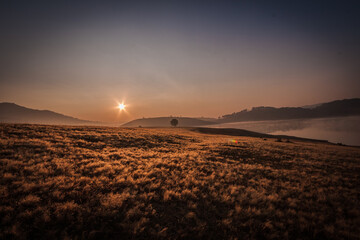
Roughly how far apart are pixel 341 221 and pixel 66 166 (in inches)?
532

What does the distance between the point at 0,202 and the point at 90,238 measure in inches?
145

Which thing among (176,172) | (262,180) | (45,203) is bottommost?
(262,180)

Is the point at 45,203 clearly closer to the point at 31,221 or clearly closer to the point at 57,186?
the point at 31,221

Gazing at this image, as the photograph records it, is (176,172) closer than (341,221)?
No

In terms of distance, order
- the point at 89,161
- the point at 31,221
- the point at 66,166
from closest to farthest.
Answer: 1. the point at 31,221
2. the point at 66,166
3. the point at 89,161

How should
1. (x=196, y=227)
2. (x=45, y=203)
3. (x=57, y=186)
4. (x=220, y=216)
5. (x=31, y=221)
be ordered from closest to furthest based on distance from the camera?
(x=31, y=221)
(x=196, y=227)
(x=45, y=203)
(x=220, y=216)
(x=57, y=186)

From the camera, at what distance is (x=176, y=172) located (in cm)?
922

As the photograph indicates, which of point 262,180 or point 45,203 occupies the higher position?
point 45,203

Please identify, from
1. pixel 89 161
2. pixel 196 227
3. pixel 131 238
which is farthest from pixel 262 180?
pixel 89 161

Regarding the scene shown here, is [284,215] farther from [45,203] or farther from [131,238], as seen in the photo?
[45,203]

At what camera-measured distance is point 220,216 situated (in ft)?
17.2

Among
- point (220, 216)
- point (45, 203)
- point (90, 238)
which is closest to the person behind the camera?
point (90, 238)

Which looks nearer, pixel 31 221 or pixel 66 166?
pixel 31 221

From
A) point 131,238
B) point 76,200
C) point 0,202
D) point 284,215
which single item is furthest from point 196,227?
point 0,202
